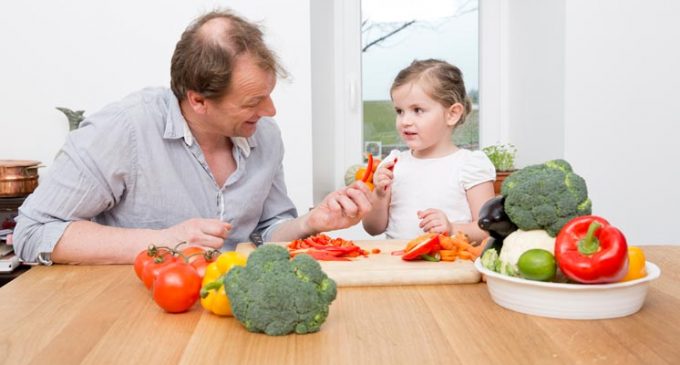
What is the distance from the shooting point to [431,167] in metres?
2.63

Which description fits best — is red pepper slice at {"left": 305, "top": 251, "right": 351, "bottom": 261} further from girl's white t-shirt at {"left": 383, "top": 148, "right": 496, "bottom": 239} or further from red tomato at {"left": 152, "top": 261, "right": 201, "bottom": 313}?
girl's white t-shirt at {"left": 383, "top": 148, "right": 496, "bottom": 239}

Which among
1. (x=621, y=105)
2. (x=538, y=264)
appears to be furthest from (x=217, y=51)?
(x=621, y=105)

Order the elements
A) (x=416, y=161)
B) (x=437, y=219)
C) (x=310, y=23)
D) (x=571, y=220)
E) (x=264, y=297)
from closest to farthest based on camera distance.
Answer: (x=264, y=297) → (x=571, y=220) → (x=437, y=219) → (x=416, y=161) → (x=310, y=23)

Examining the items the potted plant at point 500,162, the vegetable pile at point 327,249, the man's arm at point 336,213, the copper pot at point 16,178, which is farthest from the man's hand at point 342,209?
the potted plant at point 500,162

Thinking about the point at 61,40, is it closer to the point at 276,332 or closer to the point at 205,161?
the point at 205,161

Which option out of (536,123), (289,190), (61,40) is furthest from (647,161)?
(61,40)

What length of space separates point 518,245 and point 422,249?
35cm

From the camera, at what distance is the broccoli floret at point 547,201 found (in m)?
1.35

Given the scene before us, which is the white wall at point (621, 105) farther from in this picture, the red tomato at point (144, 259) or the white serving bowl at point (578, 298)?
the red tomato at point (144, 259)

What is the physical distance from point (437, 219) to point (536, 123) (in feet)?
6.62

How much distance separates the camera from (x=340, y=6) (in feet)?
13.9

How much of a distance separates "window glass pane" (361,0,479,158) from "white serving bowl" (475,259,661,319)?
10.0ft

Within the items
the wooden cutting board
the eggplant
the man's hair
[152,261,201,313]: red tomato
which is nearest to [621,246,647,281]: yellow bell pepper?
the eggplant

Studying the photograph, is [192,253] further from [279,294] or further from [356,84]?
[356,84]
